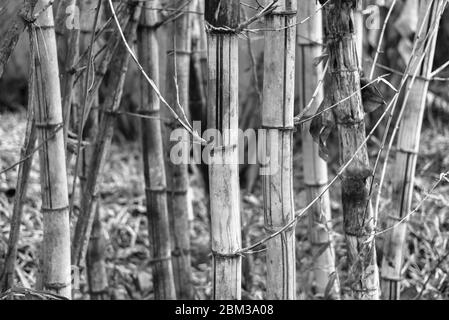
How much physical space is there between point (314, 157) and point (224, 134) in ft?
1.78

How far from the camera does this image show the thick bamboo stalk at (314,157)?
1381 millimetres

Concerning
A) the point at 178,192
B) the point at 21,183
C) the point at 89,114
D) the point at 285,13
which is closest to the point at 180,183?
the point at 178,192

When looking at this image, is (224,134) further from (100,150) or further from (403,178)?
(403,178)

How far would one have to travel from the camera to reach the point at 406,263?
1.95 meters

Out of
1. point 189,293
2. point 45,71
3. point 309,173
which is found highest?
point 45,71

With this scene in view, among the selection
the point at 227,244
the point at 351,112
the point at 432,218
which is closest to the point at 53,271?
the point at 227,244

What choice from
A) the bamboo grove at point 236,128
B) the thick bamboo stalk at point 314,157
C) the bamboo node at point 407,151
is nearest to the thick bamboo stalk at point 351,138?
the bamboo grove at point 236,128

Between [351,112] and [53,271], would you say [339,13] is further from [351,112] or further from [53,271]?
[53,271]

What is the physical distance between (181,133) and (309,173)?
292mm

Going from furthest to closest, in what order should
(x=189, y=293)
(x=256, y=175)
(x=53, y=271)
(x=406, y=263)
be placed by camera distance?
(x=256, y=175), (x=406, y=263), (x=189, y=293), (x=53, y=271)

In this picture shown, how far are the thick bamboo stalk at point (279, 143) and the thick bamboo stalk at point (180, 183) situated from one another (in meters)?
0.43

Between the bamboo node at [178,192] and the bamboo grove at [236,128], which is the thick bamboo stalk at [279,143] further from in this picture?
the bamboo node at [178,192]

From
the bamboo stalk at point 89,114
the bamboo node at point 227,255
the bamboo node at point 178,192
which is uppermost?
the bamboo stalk at point 89,114
